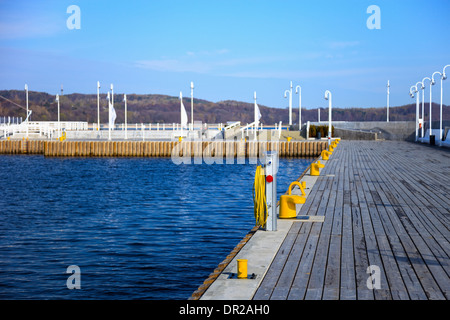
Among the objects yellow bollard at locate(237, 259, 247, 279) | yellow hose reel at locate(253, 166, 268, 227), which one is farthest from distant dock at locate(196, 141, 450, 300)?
yellow hose reel at locate(253, 166, 268, 227)

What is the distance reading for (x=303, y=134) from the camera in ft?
198

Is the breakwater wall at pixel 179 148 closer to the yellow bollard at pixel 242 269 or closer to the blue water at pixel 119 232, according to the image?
the blue water at pixel 119 232

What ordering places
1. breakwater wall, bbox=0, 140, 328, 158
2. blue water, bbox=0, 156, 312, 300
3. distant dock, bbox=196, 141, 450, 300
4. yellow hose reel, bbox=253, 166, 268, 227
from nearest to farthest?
1. distant dock, bbox=196, 141, 450, 300
2. yellow hose reel, bbox=253, 166, 268, 227
3. blue water, bbox=0, 156, 312, 300
4. breakwater wall, bbox=0, 140, 328, 158

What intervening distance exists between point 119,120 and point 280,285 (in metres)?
187

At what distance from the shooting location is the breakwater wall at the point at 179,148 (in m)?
49.1

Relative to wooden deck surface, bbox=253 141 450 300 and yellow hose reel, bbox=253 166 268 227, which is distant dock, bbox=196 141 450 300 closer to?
wooden deck surface, bbox=253 141 450 300

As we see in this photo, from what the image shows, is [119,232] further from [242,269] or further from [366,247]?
[242,269]

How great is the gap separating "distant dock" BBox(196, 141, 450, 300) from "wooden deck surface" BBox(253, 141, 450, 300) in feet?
0.04

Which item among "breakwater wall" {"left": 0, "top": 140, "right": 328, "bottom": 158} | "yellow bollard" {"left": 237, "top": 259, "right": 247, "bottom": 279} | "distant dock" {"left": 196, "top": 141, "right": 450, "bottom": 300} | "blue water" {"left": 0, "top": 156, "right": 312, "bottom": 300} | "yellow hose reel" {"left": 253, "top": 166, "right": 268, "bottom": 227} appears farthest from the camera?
"breakwater wall" {"left": 0, "top": 140, "right": 328, "bottom": 158}

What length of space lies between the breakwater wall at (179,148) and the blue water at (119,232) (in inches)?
581

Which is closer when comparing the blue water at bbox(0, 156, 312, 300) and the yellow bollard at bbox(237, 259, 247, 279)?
the yellow bollard at bbox(237, 259, 247, 279)

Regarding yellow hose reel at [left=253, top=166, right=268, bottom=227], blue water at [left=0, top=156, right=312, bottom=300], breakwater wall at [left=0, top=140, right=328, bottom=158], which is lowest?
blue water at [left=0, top=156, right=312, bottom=300]

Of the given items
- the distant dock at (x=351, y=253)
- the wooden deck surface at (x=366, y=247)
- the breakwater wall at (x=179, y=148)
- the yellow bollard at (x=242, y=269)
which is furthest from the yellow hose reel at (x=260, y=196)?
the breakwater wall at (x=179, y=148)

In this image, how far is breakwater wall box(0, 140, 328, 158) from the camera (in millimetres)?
49094
